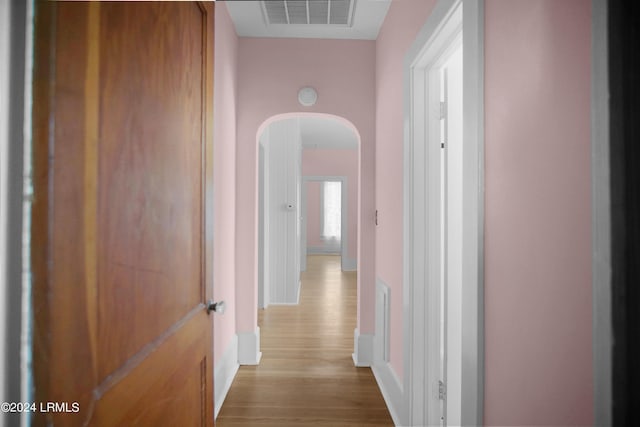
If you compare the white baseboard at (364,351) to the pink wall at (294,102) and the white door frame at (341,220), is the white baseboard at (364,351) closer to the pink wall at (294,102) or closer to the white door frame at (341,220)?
the pink wall at (294,102)

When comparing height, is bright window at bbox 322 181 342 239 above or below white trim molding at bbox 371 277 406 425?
above

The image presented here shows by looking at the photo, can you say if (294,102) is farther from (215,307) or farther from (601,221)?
(601,221)

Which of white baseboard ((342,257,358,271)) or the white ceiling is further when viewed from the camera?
Result: white baseboard ((342,257,358,271))

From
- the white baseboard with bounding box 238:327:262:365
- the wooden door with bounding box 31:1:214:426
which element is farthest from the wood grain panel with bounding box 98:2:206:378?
the white baseboard with bounding box 238:327:262:365

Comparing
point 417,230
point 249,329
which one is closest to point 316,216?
point 249,329

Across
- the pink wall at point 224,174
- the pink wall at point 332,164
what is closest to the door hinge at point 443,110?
the pink wall at point 224,174

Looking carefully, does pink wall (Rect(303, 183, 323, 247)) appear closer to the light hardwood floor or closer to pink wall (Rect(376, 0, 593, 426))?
the light hardwood floor

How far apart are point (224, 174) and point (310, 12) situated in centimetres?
117

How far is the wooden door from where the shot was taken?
551 millimetres

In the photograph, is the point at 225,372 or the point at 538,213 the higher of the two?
the point at 538,213

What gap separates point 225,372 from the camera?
2.46 metres

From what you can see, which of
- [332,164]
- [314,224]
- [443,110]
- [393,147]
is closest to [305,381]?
[393,147]

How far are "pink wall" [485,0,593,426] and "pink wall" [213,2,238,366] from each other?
1.64 metres

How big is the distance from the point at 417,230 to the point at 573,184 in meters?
1.13
